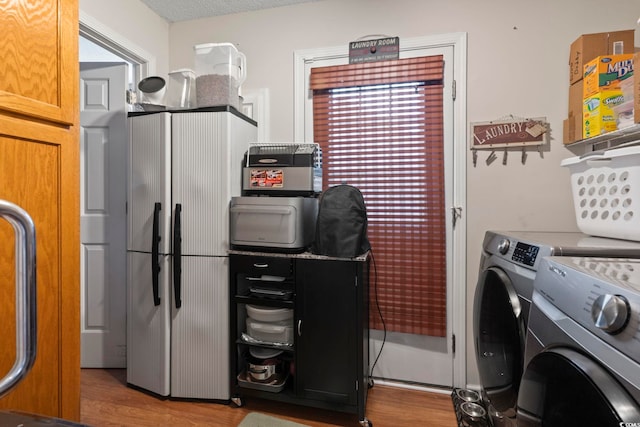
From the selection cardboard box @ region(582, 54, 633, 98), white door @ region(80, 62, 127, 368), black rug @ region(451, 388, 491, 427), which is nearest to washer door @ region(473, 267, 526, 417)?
black rug @ region(451, 388, 491, 427)

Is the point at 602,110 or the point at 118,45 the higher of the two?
the point at 118,45

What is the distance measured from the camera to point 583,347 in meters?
0.64

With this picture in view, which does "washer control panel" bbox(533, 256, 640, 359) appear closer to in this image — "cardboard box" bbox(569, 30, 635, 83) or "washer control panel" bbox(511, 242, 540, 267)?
"washer control panel" bbox(511, 242, 540, 267)

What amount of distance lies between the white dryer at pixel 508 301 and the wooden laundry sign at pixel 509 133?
2.40 feet

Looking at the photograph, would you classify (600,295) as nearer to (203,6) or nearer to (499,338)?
(499,338)

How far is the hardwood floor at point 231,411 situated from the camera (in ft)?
5.88

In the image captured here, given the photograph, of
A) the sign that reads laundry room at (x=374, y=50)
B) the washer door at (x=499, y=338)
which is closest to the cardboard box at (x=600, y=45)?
the sign that reads laundry room at (x=374, y=50)

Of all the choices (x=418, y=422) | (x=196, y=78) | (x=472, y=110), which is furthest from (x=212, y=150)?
(x=418, y=422)

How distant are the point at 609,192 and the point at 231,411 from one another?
2.13 metres

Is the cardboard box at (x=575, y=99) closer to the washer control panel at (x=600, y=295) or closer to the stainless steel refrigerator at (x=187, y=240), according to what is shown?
the washer control panel at (x=600, y=295)

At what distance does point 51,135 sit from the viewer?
3.46 feet

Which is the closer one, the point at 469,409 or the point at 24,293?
the point at 24,293

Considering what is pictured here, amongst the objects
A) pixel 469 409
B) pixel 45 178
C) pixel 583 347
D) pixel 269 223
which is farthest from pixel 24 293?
pixel 469 409

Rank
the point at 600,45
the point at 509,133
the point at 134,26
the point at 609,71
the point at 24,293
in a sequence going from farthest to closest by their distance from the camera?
the point at 134,26, the point at 509,133, the point at 600,45, the point at 609,71, the point at 24,293
